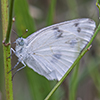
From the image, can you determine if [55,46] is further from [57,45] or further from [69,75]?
[69,75]

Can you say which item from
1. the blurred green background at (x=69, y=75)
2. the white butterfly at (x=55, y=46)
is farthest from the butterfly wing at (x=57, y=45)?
the blurred green background at (x=69, y=75)

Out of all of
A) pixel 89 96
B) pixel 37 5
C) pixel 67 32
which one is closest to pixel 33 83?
pixel 67 32

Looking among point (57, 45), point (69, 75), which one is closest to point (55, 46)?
point (57, 45)

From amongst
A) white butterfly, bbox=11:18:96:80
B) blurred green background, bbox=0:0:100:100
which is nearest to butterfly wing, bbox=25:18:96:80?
white butterfly, bbox=11:18:96:80

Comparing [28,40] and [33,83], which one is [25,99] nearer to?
[33,83]

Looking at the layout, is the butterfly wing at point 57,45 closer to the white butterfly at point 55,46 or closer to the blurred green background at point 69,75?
the white butterfly at point 55,46
